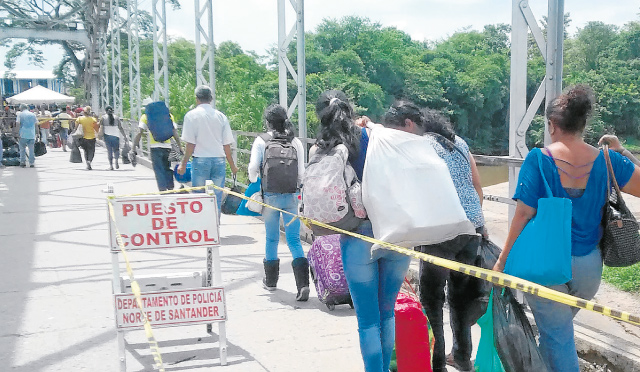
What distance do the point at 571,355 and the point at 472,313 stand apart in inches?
40.6

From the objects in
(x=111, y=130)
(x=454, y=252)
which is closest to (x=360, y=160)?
(x=454, y=252)

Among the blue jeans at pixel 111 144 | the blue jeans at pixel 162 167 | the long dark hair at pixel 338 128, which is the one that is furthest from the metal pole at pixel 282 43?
the blue jeans at pixel 111 144

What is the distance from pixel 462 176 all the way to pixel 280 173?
2.04 metres

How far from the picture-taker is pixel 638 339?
5.25 meters

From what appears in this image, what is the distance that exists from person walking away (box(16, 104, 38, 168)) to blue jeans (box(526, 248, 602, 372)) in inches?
695

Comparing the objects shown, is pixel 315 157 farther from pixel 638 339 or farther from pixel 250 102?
pixel 250 102

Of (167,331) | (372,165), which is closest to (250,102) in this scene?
(167,331)

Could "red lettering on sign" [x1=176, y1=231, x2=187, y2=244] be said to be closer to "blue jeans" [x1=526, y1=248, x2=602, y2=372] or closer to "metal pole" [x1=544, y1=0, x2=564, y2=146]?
"blue jeans" [x1=526, y1=248, x2=602, y2=372]

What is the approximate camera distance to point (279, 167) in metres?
5.47

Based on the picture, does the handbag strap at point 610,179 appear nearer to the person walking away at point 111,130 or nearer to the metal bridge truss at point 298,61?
the metal bridge truss at point 298,61

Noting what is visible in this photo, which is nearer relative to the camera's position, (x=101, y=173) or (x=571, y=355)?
(x=571, y=355)

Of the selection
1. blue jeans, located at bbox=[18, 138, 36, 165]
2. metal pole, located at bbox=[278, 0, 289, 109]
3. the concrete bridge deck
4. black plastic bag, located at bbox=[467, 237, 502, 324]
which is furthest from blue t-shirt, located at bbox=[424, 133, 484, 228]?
blue jeans, located at bbox=[18, 138, 36, 165]

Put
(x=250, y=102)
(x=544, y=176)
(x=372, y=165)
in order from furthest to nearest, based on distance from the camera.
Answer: (x=250, y=102) < (x=372, y=165) < (x=544, y=176)

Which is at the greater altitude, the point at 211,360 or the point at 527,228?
the point at 527,228
